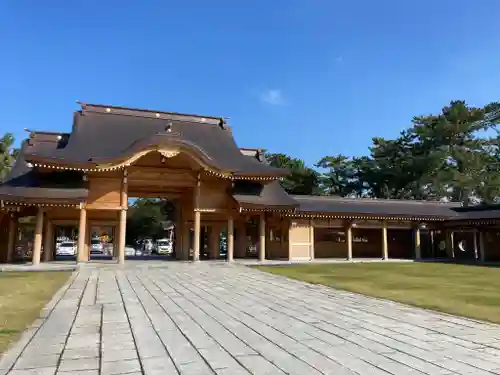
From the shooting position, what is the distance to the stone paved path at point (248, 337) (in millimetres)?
4176

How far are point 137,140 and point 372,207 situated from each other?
14.8 meters

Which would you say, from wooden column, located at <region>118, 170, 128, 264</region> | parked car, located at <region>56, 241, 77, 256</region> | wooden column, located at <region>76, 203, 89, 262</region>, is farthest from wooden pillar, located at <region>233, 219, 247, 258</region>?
parked car, located at <region>56, 241, 77, 256</region>

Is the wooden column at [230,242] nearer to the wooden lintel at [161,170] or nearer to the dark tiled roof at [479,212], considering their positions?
the wooden lintel at [161,170]

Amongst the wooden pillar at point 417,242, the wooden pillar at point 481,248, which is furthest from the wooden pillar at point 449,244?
the wooden pillar at point 417,242

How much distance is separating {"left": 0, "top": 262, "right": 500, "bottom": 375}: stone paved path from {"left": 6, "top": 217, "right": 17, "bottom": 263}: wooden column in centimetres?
1195

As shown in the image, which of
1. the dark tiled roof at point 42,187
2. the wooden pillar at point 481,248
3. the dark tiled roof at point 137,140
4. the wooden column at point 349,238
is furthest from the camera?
the wooden pillar at point 481,248

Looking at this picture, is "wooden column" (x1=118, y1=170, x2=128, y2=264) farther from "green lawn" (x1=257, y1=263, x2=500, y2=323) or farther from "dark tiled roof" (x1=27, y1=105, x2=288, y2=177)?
"green lawn" (x1=257, y1=263, x2=500, y2=323)

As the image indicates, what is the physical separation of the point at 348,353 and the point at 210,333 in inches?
76.7

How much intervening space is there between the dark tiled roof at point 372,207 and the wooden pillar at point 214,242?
4687mm

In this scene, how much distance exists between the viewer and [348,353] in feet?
15.2

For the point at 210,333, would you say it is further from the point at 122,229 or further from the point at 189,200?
the point at 189,200

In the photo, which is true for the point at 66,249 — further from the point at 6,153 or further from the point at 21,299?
the point at 21,299

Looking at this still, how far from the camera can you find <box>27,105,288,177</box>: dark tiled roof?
1748 centimetres

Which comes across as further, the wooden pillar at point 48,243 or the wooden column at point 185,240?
the wooden column at point 185,240
